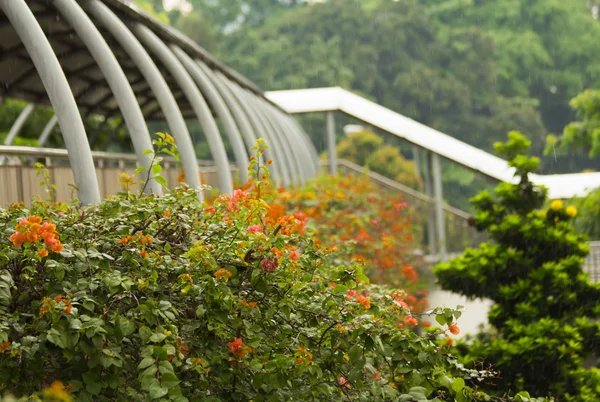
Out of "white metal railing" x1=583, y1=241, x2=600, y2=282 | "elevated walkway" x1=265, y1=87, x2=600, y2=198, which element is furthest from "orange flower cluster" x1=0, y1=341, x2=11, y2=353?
"elevated walkway" x1=265, y1=87, x2=600, y2=198

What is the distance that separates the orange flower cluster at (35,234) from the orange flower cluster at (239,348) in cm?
69

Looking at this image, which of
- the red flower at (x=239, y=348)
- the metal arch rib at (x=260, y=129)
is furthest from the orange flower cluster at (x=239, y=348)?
the metal arch rib at (x=260, y=129)

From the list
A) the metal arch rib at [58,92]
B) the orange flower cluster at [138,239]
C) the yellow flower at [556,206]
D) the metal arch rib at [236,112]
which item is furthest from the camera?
the metal arch rib at [236,112]

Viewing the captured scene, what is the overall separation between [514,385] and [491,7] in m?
38.5

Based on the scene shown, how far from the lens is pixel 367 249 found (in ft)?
29.0

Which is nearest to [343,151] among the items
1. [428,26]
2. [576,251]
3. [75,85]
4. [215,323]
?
[428,26]

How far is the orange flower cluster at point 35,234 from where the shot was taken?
274 centimetres

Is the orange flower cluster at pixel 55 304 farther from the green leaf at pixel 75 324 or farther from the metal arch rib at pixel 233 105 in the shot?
the metal arch rib at pixel 233 105

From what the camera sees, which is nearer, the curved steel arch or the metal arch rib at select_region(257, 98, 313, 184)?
the curved steel arch

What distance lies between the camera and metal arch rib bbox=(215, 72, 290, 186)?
9727 mm

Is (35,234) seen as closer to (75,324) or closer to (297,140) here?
(75,324)

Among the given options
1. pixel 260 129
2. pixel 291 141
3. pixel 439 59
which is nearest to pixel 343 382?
pixel 260 129

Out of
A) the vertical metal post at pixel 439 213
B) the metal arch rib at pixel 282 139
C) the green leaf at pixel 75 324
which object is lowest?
the vertical metal post at pixel 439 213

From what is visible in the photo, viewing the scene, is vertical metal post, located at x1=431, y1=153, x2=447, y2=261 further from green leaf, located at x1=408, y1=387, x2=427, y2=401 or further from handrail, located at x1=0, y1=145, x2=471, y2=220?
green leaf, located at x1=408, y1=387, x2=427, y2=401
